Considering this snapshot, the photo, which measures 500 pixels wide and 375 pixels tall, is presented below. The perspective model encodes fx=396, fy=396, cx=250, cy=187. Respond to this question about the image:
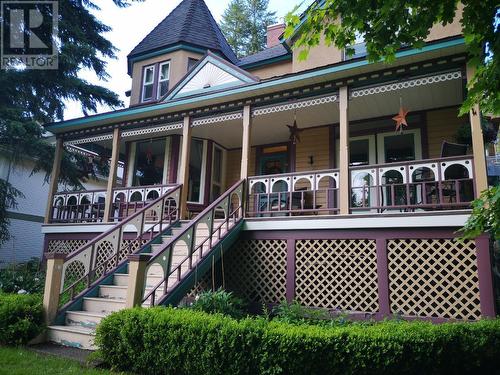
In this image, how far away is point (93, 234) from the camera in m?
10.6

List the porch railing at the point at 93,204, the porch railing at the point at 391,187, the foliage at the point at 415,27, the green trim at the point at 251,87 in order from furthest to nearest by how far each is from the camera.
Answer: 1. the porch railing at the point at 93,204
2. the green trim at the point at 251,87
3. the porch railing at the point at 391,187
4. the foliage at the point at 415,27

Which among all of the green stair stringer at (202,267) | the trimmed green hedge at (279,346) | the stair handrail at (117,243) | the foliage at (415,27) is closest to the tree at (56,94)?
the stair handrail at (117,243)

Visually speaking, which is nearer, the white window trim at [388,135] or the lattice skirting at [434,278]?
the lattice skirting at [434,278]

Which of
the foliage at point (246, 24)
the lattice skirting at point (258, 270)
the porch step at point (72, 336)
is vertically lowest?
the porch step at point (72, 336)

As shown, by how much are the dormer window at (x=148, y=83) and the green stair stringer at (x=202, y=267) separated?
7.63 metres

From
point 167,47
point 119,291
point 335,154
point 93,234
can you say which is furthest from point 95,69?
point 119,291

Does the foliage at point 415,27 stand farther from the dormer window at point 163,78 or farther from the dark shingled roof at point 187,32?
the dark shingled roof at point 187,32

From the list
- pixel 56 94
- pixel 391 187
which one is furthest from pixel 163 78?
pixel 391 187

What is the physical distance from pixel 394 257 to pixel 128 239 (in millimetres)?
6281

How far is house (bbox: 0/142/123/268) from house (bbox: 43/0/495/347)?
572 centimetres

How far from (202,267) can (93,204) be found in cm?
543

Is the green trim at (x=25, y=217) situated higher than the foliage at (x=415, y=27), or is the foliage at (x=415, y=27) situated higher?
the foliage at (x=415, y=27)

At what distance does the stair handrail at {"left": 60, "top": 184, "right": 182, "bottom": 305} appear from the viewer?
6.95 meters

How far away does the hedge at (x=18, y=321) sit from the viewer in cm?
593
